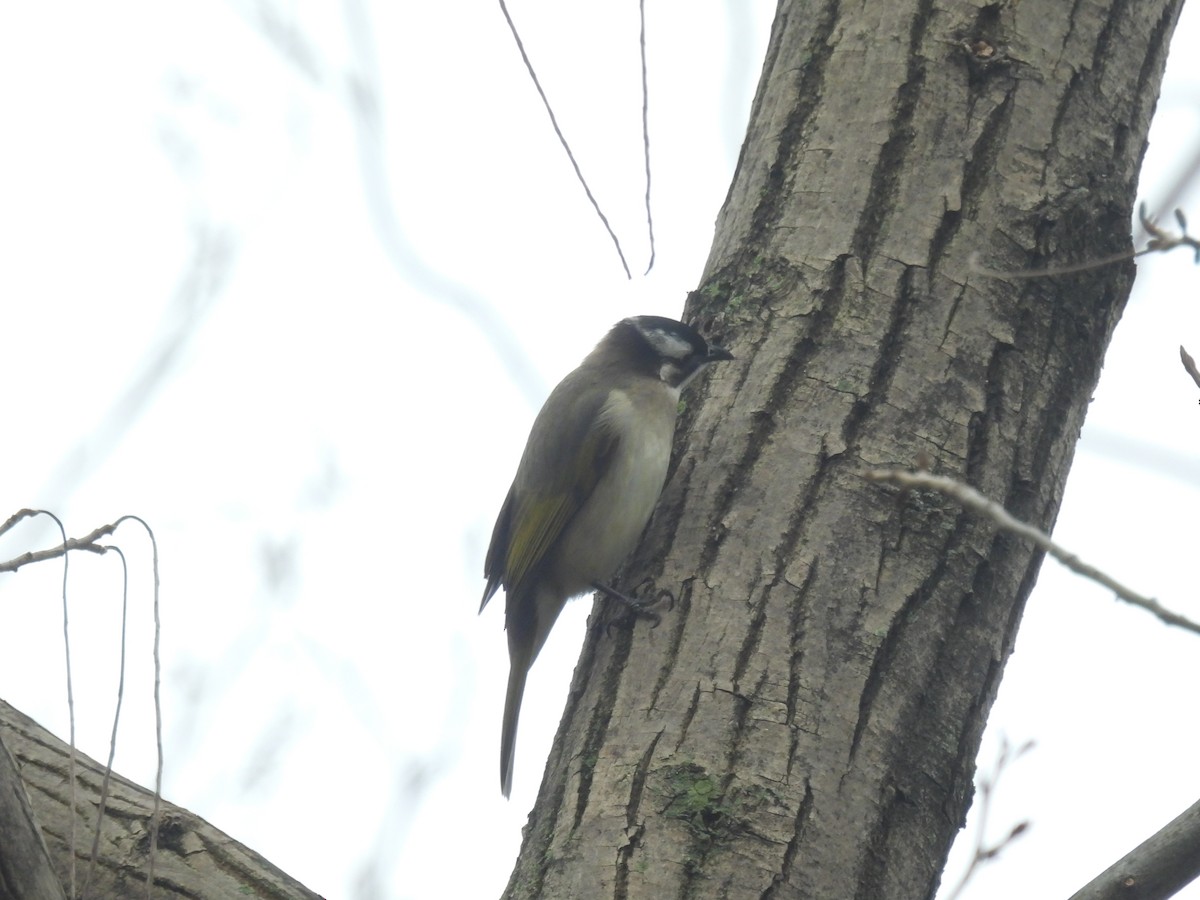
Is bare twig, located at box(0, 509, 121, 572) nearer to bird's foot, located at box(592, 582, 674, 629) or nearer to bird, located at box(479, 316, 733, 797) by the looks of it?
bird's foot, located at box(592, 582, 674, 629)

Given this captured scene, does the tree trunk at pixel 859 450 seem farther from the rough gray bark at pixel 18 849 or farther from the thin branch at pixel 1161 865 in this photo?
the rough gray bark at pixel 18 849

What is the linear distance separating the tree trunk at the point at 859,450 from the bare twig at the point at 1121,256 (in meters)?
0.05

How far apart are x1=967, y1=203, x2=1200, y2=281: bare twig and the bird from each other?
5.32 feet

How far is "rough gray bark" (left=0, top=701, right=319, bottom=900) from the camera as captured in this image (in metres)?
3.07

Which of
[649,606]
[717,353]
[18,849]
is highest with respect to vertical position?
[717,353]

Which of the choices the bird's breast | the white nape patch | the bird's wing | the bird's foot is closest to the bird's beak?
the white nape patch

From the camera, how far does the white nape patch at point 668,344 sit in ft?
15.6

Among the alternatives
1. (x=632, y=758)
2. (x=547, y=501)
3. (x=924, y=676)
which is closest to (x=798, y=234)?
(x=924, y=676)

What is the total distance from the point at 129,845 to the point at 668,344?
2.79 m

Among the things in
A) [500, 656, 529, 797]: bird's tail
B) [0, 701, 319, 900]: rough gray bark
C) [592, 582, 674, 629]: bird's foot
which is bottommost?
[0, 701, 319, 900]: rough gray bark

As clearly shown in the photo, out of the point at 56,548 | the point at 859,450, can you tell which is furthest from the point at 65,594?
the point at 859,450

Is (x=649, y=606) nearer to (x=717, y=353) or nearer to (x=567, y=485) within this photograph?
(x=717, y=353)

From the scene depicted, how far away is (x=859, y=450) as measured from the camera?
11.8 feet

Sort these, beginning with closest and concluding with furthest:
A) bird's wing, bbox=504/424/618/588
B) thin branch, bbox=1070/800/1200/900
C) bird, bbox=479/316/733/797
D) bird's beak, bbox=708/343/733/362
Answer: thin branch, bbox=1070/800/1200/900 → bird's beak, bbox=708/343/733/362 → bird, bbox=479/316/733/797 → bird's wing, bbox=504/424/618/588
